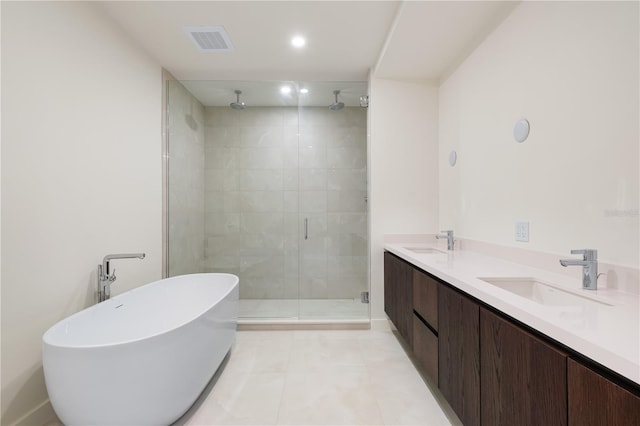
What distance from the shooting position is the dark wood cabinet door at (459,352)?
117 cm

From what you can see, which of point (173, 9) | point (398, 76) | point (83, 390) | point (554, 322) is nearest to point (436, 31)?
point (398, 76)

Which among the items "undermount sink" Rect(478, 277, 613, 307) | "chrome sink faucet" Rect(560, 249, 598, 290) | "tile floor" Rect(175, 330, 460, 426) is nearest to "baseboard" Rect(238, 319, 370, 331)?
"tile floor" Rect(175, 330, 460, 426)

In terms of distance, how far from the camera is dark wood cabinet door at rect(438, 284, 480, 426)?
117cm

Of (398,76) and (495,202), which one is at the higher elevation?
(398,76)

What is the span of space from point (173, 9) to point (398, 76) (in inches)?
75.8

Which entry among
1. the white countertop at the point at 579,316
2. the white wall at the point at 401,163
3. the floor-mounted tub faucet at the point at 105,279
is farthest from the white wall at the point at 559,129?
the floor-mounted tub faucet at the point at 105,279

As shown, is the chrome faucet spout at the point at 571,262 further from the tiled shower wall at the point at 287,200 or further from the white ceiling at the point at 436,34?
the tiled shower wall at the point at 287,200

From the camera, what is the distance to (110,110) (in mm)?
2072

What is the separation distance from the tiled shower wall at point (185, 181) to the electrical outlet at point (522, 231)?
115 inches

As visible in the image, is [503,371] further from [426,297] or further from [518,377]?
[426,297]

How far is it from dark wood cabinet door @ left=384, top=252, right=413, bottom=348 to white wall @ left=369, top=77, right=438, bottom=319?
0.24 m

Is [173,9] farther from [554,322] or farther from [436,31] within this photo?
[554,322]

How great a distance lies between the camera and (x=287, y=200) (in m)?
3.29

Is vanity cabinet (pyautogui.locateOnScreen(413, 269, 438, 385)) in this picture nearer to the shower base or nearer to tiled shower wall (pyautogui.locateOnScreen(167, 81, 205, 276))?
the shower base
